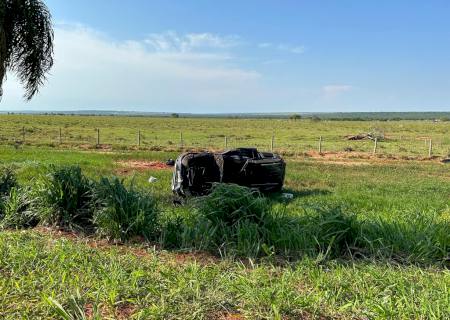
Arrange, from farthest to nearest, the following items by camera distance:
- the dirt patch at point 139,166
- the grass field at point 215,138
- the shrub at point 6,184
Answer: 1. the grass field at point 215,138
2. the dirt patch at point 139,166
3. the shrub at point 6,184

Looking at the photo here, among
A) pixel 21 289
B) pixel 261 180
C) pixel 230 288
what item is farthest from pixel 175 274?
pixel 261 180

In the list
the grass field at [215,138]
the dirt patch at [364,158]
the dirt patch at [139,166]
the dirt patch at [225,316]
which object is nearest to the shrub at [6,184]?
the dirt patch at [225,316]

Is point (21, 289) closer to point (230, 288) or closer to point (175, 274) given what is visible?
point (175, 274)

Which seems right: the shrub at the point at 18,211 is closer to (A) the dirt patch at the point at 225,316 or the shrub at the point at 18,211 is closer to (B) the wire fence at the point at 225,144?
(A) the dirt patch at the point at 225,316

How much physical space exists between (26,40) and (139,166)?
1063 cm

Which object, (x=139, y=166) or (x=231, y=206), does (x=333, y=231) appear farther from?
(x=139, y=166)

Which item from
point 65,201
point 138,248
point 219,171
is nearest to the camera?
point 138,248

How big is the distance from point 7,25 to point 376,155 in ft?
79.8

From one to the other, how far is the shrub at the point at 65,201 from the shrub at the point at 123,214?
0.26 m

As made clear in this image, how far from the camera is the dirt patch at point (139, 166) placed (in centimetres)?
1692

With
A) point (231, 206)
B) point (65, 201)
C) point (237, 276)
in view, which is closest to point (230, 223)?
point (231, 206)

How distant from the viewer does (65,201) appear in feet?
18.4

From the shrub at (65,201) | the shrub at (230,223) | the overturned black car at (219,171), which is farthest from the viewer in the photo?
the overturned black car at (219,171)

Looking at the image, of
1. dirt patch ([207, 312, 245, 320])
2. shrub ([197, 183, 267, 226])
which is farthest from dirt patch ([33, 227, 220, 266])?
dirt patch ([207, 312, 245, 320])
